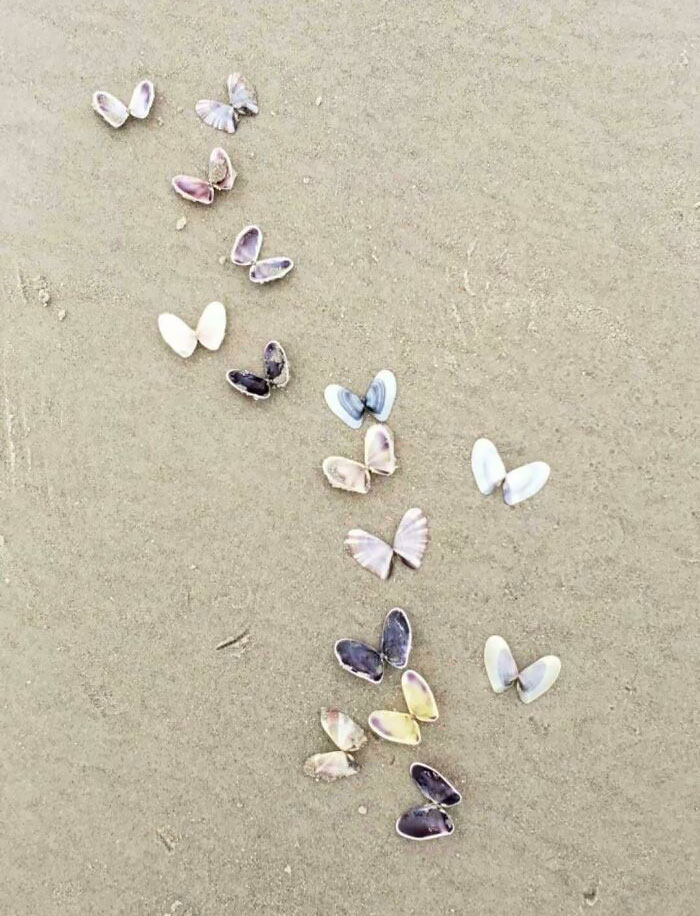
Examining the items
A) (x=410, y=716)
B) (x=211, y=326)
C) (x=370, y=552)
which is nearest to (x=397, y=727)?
(x=410, y=716)

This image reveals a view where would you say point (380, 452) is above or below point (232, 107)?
below

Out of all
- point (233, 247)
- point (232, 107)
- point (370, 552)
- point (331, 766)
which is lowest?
point (331, 766)

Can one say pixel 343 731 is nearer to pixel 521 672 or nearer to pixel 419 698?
pixel 419 698

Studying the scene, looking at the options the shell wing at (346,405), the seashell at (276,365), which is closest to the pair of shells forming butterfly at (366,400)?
the shell wing at (346,405)

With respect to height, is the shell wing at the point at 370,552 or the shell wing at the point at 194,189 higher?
the shell wing at the point at 194,189

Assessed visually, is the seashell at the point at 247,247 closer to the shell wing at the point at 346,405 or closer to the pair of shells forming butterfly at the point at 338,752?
the shell wing at the point at 346,405

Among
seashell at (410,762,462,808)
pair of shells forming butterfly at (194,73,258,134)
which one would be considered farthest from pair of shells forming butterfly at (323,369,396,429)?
seashell at (410,762,462,808)

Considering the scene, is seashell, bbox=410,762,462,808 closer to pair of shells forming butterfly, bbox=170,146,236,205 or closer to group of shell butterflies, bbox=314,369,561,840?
group of shell butterflies, bbox=314,369,561,840
